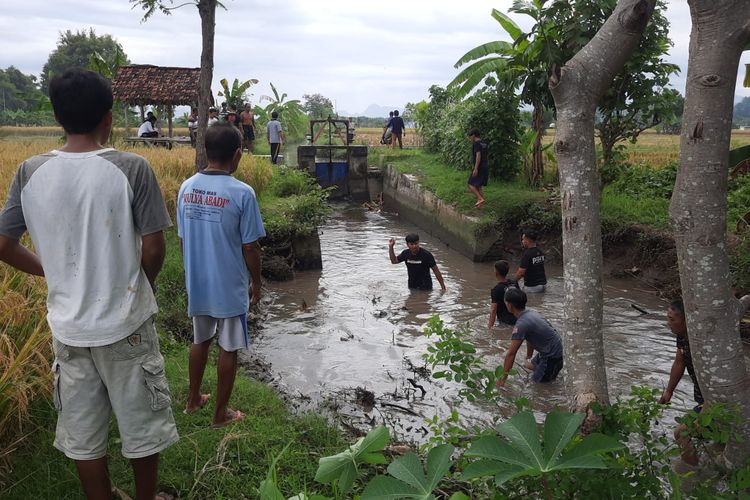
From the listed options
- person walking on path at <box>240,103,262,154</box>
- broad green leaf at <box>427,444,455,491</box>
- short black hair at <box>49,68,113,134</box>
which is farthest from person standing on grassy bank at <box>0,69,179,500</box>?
person walking on path at <box>240,103,262,154</box>

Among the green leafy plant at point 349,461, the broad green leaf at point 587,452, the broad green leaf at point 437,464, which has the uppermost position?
the broad green leaf at point 587,452

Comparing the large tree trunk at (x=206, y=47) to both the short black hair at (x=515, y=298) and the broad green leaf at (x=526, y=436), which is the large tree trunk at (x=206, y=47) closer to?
the short black hair at (x=515, y=298)

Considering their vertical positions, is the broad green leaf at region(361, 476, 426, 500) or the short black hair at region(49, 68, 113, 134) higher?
the short black hair at region(49, 68, 113, 134)

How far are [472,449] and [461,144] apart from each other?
45.8 feet

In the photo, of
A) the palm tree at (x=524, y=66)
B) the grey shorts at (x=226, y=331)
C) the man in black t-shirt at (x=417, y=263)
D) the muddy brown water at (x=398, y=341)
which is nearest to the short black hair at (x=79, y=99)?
the grey shorts at (x=226, y=331)

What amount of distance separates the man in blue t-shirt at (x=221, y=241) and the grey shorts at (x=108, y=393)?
1.02 metres

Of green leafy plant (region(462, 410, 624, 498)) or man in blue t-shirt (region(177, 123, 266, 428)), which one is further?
man in blue t-shirt (region(177, 123, 266, 428))

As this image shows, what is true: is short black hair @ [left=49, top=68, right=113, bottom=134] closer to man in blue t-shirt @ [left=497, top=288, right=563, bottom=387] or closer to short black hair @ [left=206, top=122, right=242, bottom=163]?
short black hair @ [left=206, top=122, right=242, bottom=163]

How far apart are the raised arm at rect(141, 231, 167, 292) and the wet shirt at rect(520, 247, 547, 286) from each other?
6.00 metres

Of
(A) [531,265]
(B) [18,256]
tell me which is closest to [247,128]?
(A) [531,265]

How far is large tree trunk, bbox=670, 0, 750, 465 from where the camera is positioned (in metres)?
2.78

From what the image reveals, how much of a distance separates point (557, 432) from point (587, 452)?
110 mm

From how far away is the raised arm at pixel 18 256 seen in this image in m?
2.53

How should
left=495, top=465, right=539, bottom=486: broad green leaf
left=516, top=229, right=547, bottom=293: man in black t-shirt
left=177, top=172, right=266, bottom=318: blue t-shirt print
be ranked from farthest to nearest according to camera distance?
1. left=516, top=229, right=547, bottom=293: man in black t-shirt
2. left=177, top=172, right=266, bottom=318: blue t-shirt print
3. left=495, top=465, right=539, bottom=486: broad green leaf
